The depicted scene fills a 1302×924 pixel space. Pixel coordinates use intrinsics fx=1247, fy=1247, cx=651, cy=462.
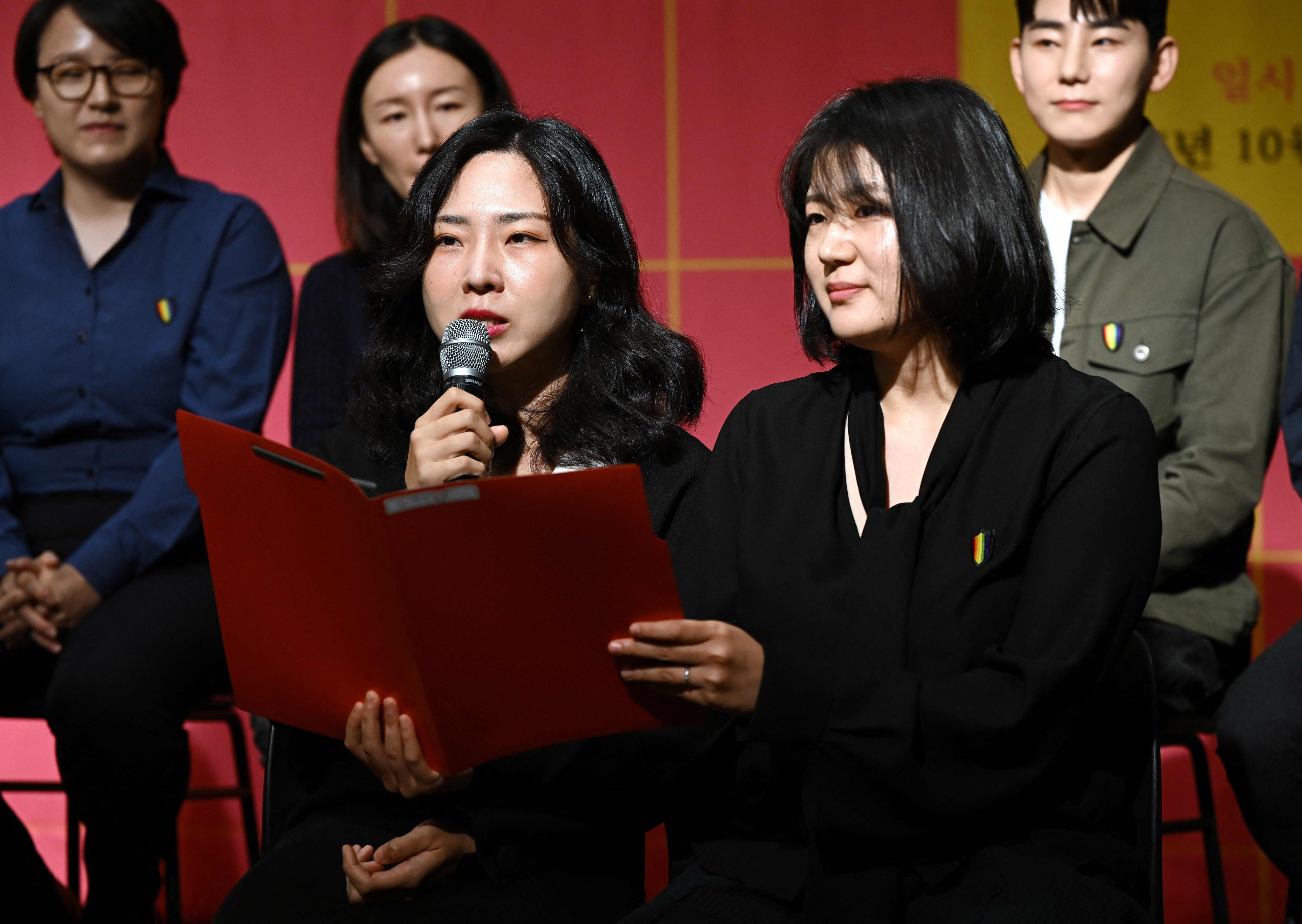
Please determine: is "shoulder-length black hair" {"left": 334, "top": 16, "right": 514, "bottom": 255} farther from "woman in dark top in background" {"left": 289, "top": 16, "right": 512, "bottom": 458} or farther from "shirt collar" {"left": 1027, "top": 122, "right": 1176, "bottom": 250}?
"shirt collar" {"left": 1027, "top": 122, "right": 1176, "bottom": 250}

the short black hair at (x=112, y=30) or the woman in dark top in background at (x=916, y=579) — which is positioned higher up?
the short black hair at (x=112, y=30)

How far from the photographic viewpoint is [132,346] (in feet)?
7.99

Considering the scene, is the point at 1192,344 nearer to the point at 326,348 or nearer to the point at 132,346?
the point at 326,348

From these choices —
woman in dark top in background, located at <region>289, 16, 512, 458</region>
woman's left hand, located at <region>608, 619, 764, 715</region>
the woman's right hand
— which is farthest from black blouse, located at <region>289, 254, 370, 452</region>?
woman's left hand, located at <region>608, 619, 764, 715</region>

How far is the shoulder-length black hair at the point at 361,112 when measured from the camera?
2.66 metres

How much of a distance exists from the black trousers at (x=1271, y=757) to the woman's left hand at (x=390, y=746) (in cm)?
117

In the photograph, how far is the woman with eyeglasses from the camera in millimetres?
2170

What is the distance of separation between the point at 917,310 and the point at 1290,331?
46.0 inches

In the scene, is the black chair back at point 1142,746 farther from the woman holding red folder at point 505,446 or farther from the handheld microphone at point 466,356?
the handheld microphone at point 466,356

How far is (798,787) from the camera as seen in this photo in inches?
54.8

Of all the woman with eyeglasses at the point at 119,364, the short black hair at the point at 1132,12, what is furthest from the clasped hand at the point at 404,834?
the short black hair at the point at 1132,12

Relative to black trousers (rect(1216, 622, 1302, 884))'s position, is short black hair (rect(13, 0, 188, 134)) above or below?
above

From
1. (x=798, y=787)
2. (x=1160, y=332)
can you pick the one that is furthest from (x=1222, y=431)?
(x=798, y=787)

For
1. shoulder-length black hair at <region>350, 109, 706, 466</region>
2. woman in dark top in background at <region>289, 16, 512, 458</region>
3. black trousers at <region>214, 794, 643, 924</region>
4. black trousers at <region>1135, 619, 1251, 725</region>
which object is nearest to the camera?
black trousers at <region>214, 794, 643, 924</region>
